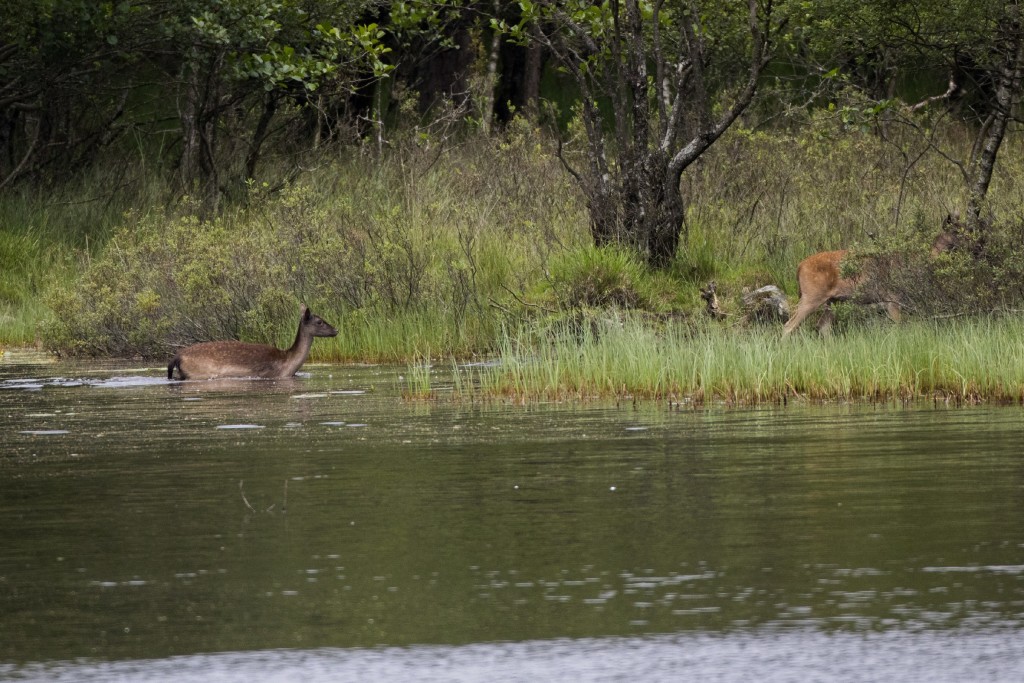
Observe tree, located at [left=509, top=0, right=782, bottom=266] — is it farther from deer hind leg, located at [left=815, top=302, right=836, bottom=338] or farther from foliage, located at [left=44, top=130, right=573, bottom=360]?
deer hind leg, located at [left=815, top=302, right=836, bottom=338]

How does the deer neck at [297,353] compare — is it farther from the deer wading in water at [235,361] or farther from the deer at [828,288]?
the deer at [828,288]

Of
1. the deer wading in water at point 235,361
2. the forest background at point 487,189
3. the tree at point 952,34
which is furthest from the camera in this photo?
the forest background at point 487,189

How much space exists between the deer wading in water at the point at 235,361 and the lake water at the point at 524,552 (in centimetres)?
538

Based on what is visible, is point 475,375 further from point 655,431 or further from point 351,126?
point 351,126

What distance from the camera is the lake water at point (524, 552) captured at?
16.6 ft

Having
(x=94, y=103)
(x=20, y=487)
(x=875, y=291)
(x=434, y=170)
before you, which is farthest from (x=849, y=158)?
(x=20, y=487)

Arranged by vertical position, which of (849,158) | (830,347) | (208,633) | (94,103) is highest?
(94,103)

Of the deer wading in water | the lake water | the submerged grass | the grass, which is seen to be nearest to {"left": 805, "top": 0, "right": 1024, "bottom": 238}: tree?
the grass

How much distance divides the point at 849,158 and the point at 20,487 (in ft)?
56.5

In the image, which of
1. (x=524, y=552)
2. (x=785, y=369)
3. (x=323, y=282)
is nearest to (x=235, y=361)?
(x=323, y=282)

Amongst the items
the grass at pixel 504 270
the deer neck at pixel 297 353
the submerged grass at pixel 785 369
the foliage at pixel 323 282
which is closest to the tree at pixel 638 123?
the grass at pixel 504 270

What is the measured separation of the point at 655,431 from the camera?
10.8 metres

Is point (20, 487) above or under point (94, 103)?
under

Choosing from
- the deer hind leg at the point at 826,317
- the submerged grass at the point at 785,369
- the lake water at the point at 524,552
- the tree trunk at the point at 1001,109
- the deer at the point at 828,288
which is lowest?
the lake water at the point at 524,552
